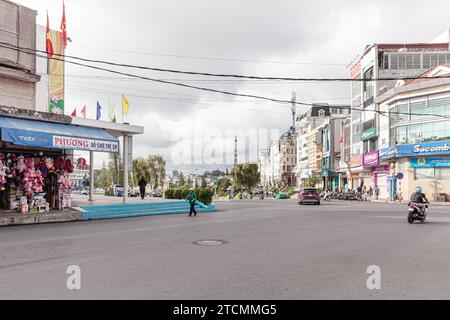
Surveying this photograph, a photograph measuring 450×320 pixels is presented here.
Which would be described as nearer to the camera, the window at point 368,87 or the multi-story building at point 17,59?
the multi-story building at point 17,59

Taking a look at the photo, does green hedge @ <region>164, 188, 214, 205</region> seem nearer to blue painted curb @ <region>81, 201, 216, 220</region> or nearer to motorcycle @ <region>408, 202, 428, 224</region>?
blue painted curb @ <region>81, 201, 216, 220</region>

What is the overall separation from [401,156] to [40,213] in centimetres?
3736

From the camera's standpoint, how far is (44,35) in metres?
24.5

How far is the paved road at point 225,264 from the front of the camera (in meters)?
5.64

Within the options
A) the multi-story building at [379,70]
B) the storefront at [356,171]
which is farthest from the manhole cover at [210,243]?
the storefront at [356,171]

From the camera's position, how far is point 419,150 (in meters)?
39.7

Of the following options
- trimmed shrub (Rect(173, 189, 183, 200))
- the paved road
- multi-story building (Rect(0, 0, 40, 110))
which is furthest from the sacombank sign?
multi-story building (Rect(0, 0, 40, 110))

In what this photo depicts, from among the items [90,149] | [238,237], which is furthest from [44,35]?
[238,237]

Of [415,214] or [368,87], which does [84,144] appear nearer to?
[415,214]

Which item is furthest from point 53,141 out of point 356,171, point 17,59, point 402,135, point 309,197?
point 356,171

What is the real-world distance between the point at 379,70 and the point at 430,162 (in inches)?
671

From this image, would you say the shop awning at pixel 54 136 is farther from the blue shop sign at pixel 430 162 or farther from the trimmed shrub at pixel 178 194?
the blue shop sign at pixel 430 162

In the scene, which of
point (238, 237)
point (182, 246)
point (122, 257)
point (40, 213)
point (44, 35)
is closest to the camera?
point (122, 257)
